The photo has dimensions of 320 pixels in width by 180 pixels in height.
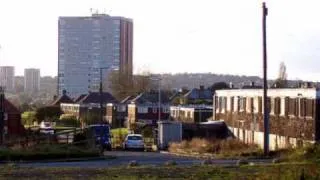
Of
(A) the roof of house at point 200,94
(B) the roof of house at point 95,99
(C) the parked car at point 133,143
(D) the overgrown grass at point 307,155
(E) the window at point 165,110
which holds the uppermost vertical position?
(A) the roof of house at point 200,94

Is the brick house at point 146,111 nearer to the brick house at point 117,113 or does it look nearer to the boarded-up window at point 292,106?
the brick house at point 117,113

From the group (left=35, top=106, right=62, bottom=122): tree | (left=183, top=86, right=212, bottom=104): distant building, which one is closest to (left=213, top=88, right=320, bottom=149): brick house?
(left=35, top=106, right=62, bottom=122): tree

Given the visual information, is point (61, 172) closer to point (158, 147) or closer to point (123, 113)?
point (158, 147)

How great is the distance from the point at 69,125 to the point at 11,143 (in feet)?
150

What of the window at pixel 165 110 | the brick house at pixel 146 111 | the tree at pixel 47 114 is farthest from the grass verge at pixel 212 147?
the window at pixel 165 110

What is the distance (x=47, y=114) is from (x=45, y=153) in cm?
7028

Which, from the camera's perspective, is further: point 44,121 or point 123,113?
point 123,113

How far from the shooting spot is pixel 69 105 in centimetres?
14288

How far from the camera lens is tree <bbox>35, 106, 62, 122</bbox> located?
114938mm

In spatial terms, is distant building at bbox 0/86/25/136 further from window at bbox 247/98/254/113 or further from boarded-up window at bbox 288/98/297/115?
boarded-up window at bbox 288/98/297/115

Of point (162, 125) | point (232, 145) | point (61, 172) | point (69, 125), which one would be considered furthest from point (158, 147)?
point (61, 172)

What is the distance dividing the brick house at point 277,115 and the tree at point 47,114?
40.0 metres

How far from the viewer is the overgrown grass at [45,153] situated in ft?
153

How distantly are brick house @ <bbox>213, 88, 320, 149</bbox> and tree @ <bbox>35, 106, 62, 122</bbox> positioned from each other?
4001 centimetres
